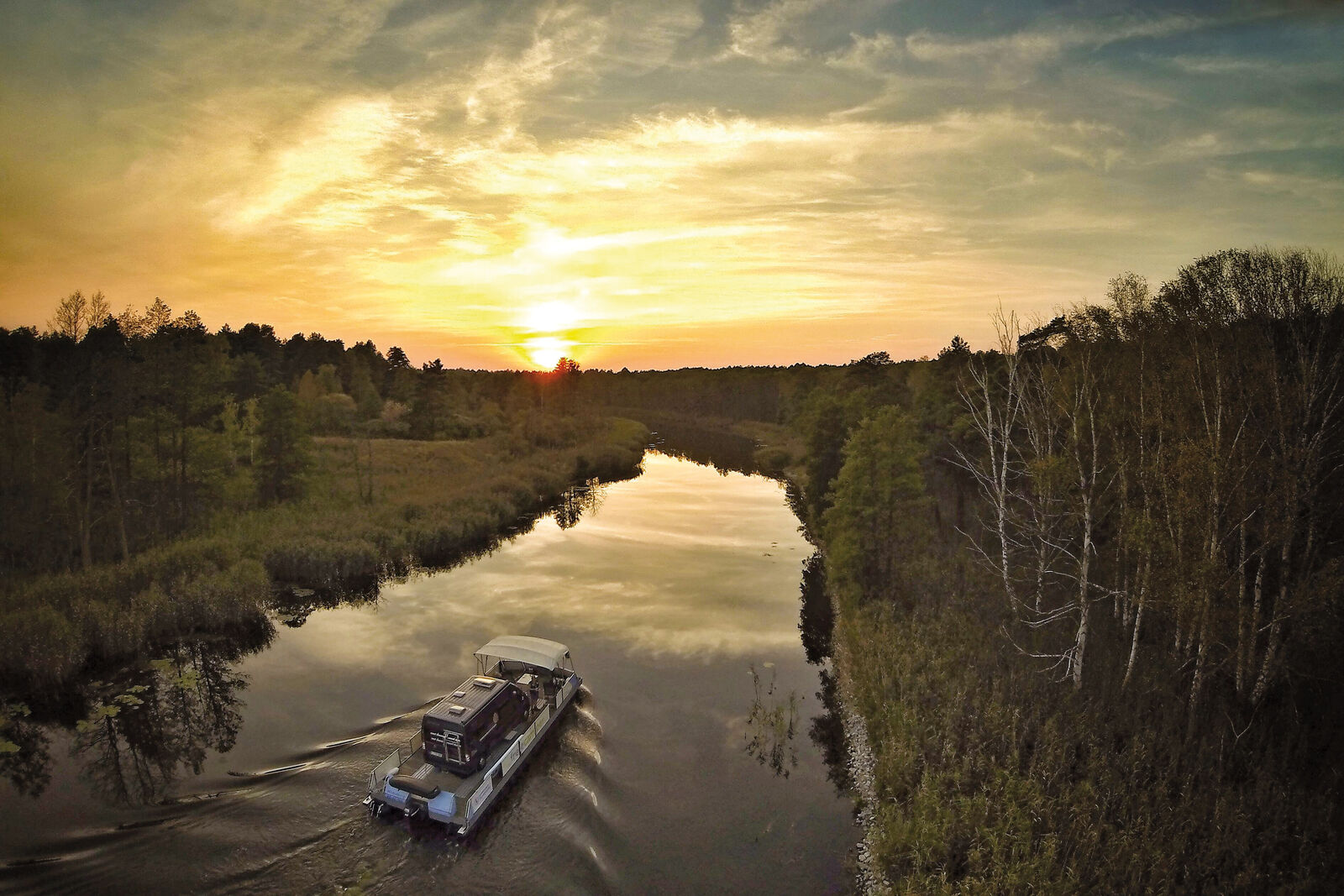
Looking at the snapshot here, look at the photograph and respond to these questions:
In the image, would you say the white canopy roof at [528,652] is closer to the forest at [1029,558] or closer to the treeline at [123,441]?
the forest at [1029,558]

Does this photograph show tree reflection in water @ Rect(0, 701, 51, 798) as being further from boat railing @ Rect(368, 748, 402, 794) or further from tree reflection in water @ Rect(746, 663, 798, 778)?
tree reflection in water @ Rect(746, 663, 798, 778)

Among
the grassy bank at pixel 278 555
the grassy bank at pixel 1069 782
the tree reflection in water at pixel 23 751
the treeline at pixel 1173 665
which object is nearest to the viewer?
the grassy bank at pixel 1069 782

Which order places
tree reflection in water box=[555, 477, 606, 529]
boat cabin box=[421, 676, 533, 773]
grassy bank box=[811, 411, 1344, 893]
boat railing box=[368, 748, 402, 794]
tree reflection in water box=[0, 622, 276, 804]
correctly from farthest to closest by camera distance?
1. tree reflection in water box=[555, 477, 606, 529]
2. tree reflection in water box=[0, 622, 276, 804]
3. boat cabin box=[421, 676, 533, 773]
4. boat railing box=[368, 748, 402, 794]
5. grassy bank box=[811, 411, 1344, 893]

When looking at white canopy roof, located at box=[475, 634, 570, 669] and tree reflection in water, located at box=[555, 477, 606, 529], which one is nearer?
white canopy roof, located at box=[475, 634, 570, 669]

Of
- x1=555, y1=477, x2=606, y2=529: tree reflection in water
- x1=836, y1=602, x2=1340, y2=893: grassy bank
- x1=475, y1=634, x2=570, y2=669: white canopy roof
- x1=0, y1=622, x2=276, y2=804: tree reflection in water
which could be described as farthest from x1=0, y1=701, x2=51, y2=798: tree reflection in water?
x1=555, y1=477, x2=606, y2=529: tree reflection in water

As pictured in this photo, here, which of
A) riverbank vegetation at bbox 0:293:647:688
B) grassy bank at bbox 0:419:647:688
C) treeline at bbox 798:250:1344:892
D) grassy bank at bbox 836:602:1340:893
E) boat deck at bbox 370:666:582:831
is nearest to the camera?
grassy bank at bbox 836:602:1340:893

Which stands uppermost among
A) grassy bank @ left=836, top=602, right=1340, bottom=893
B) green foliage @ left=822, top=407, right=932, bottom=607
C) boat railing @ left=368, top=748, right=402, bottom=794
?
green foliage @ left=822, top=407, right=932, bottom=607

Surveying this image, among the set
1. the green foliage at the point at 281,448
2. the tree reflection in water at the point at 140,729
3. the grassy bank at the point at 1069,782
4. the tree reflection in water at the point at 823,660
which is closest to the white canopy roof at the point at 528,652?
the tree reflection in water at the point at 140,729
